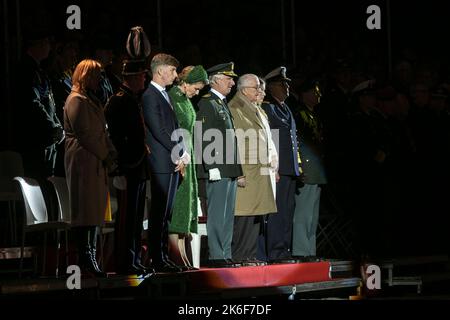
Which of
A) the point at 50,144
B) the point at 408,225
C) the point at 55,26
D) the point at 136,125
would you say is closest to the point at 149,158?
the point at 136,125

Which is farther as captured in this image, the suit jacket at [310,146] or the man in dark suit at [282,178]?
the suit jacket at [310,146]

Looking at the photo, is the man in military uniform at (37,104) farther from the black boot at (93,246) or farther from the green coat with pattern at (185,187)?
the black boot at (93,246)

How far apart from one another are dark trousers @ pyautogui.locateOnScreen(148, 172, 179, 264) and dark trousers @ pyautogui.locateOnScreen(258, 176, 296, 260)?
1.69 metres

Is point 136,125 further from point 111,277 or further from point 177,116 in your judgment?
point 111,277

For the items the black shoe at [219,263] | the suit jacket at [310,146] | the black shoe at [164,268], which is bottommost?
the black shoe at [219,263]

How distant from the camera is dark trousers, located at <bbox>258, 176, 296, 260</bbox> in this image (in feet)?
39.3

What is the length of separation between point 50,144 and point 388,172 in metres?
4.13

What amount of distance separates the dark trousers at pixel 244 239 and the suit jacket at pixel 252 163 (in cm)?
10

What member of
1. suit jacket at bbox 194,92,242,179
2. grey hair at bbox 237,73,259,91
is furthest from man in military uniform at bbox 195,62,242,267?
grey hair at bbox 237,73,259,91

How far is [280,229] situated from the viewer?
12000 millimetres

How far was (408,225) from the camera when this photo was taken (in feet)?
46.1

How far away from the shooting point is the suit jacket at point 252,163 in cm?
1152

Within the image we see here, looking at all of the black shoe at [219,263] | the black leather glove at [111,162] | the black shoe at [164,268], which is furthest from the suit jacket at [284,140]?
the black leather glove at [111,162]

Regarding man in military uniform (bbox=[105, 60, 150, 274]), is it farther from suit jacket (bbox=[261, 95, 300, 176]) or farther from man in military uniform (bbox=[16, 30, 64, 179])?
suit jacket (bbox=[261, 95, 300, 176])
